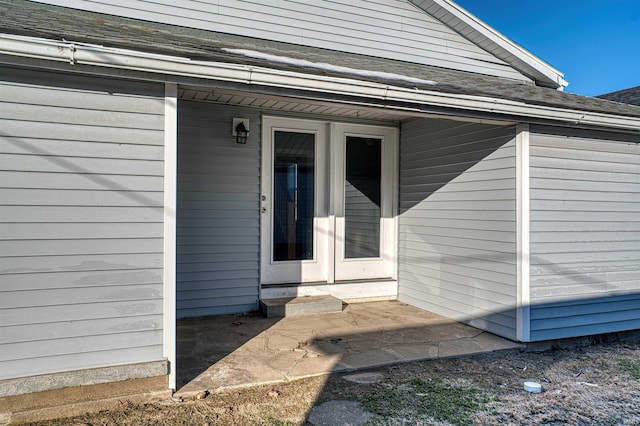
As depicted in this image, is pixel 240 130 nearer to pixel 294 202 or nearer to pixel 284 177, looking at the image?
pixel 284 177

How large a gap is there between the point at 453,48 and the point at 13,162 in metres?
5.51

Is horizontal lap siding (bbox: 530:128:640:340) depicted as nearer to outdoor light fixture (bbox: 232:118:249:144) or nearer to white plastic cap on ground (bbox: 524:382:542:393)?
white plastic cap on ground (bbox: 524:382:542:393)

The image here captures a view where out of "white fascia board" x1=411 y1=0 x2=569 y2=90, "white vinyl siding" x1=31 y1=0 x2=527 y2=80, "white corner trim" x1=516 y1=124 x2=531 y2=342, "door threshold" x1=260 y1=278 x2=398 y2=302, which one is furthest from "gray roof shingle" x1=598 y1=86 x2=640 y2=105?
"door threshold" x1=260 y1=278 x2=398 y2=302

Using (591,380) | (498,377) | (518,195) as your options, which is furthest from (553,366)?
(518,195)

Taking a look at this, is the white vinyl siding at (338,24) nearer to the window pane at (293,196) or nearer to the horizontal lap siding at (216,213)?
the horizontal lap siding at (216,213)

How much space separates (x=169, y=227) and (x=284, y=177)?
2.71 metres

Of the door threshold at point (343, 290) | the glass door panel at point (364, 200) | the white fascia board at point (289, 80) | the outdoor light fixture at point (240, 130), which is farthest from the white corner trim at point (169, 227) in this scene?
the glass door panel at point (364, 200)

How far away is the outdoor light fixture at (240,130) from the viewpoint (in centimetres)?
523

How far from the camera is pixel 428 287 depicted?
5602mm

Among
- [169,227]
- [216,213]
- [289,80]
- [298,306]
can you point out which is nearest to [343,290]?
[298,306]

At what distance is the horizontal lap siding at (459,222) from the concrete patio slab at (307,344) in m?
0.28

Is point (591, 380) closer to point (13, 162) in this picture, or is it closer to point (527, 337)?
point (527, 337)

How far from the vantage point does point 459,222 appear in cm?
510

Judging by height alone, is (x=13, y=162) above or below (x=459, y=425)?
above
